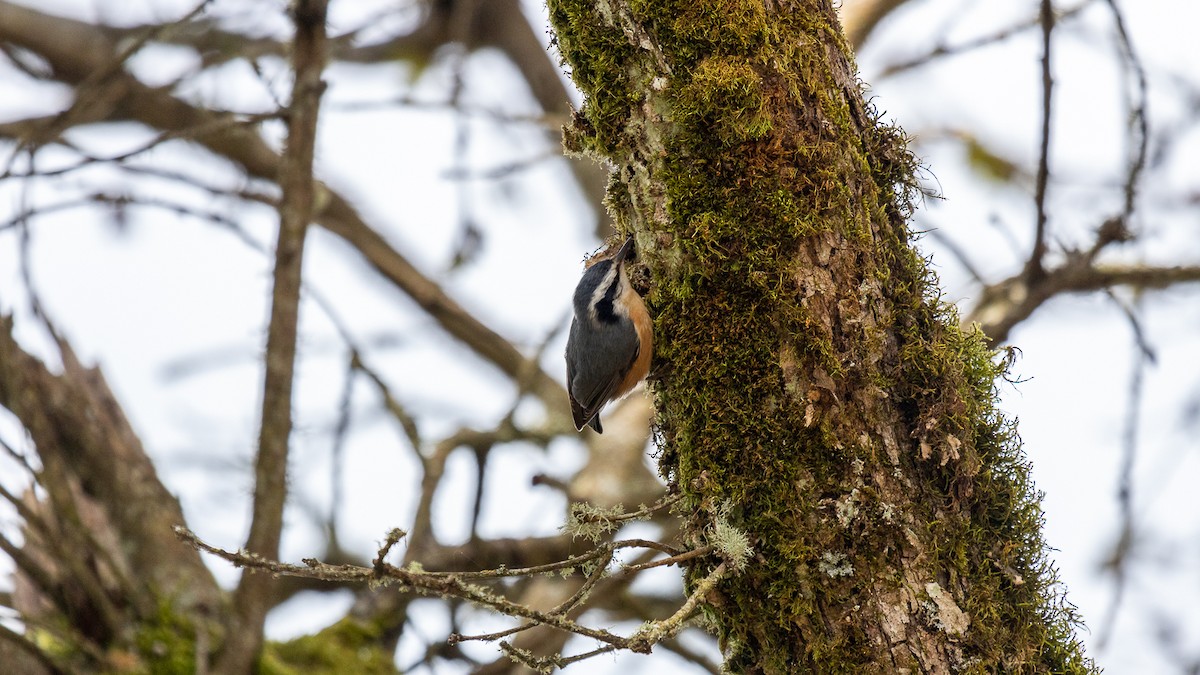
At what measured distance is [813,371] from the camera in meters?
2.07

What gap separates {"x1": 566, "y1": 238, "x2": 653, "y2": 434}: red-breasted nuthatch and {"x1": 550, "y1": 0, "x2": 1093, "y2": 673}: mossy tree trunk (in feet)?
1.44

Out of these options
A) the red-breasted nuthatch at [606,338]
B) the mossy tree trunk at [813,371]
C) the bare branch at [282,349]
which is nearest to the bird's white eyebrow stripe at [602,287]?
the red-breasted nuthatch at [606,338]

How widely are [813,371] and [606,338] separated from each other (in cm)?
143

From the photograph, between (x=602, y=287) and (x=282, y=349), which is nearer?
(x=602, y=287)

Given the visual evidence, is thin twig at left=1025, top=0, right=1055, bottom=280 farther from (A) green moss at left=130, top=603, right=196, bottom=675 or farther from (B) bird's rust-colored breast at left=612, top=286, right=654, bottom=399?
(A) green moss at left=130, top=603, right=196, bottom=675

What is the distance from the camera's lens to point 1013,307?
427 cm

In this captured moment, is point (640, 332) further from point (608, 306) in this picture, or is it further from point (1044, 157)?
point (1044, 157)

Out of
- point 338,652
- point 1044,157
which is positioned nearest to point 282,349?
point 338,652

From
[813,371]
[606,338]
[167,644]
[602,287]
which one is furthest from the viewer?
[167,644]

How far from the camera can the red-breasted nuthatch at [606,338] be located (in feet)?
9.75

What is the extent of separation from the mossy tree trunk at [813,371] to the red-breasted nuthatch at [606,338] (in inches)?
17.3

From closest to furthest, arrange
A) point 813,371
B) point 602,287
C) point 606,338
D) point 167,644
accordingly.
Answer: point 813,371 < point 602,287 < point 606,338 < point 167,644

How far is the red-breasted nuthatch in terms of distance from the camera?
2973 mm

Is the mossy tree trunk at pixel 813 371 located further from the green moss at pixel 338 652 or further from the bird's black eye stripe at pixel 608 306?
the green moss at pixel 338 652
